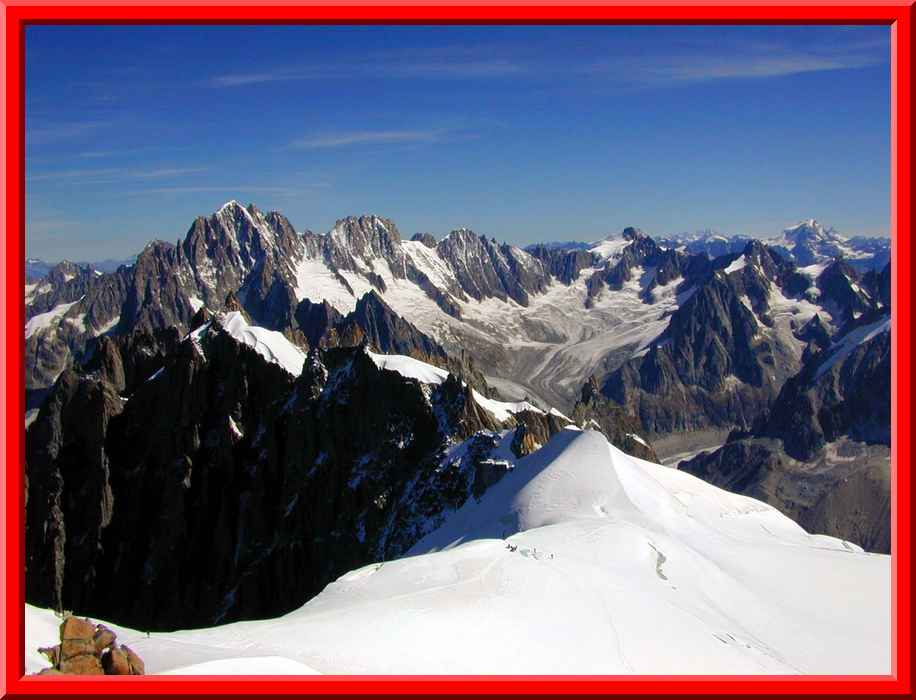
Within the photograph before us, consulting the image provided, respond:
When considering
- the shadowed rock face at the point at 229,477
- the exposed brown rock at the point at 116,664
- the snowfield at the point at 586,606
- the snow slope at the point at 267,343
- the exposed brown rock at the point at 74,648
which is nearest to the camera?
the exposed brown rock at the point at 116,664

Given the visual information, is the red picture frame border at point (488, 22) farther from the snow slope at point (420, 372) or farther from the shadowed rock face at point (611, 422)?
the shadowed rock face at point (611, 422)

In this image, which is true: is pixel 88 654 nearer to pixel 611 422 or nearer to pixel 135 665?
pixel 135 665

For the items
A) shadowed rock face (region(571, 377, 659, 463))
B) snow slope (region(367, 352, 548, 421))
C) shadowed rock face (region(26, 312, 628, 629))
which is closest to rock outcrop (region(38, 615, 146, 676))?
shadowed rock face (region(26, 312, 628, 629))

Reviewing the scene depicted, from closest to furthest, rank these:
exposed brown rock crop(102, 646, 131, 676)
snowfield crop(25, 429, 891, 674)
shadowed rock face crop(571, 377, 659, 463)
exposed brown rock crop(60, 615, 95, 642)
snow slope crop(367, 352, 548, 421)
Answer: exposed brown rock crop(102, 646, 131, 676), exposed brown rock crop(60, 615, 95, 642), snowfield crop(25, 429, 891, 674), snow slope crop(367, 352, 548, 421), shadowed rock face crop(571, 377, 659, 463)

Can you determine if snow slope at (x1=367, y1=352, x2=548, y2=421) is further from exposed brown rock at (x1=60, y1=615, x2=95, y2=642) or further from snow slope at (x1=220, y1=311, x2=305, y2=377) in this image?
exposed brown rock at (x1=60, y1=615, x2=95, y2=642)

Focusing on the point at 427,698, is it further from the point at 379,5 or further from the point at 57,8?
the point at 57,8

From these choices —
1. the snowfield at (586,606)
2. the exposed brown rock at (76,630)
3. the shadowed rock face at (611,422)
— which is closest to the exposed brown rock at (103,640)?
the exposed brown rock at (76,630)
